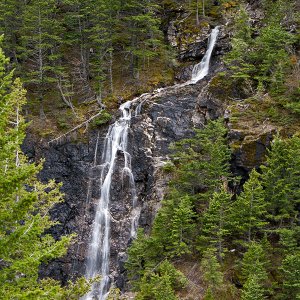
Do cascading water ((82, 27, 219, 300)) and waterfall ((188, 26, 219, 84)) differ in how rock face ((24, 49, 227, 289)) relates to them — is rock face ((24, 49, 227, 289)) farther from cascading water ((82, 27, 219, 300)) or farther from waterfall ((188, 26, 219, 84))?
waterfall ((188, 26, 219, 84))

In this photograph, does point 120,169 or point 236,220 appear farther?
point 120,169

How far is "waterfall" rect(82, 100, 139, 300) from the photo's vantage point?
78.6ft

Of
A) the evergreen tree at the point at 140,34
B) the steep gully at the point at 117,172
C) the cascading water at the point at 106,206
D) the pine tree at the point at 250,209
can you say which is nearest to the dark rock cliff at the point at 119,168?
the steep gully at the point at 117,172

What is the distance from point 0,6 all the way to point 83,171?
1715cm

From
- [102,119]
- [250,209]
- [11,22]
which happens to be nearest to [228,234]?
[250,209]

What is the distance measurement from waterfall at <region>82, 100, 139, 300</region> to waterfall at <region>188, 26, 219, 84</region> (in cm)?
691

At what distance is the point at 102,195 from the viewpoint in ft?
87.2

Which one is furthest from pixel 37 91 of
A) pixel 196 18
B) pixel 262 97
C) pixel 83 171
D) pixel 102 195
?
pixel 262 97

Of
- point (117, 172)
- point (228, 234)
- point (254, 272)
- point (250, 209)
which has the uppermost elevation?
point (117, 172)

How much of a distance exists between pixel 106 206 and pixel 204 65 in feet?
51.8

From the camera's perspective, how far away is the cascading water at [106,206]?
24038 mm

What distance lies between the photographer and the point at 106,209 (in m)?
26.0

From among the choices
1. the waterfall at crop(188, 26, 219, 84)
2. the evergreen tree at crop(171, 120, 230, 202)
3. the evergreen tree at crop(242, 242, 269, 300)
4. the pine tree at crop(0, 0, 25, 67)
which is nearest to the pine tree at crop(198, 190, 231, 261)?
the evergreen tree at crop(242, 242, 269, 300)

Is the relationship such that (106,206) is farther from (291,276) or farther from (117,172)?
(291,276)
